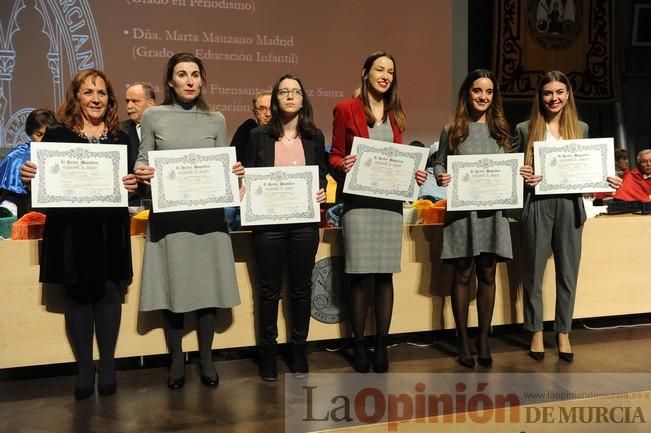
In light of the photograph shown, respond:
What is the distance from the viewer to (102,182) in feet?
8.01

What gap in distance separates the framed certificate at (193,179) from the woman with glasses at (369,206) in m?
0.51

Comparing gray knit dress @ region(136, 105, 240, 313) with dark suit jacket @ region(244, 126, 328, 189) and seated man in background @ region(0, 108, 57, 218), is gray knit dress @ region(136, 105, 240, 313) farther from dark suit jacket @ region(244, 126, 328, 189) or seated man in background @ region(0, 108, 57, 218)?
seated man in background @ region(0, 108, 57, 218)

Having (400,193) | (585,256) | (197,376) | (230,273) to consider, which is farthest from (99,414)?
(585,256)

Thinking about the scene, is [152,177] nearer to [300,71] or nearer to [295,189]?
[295,189]

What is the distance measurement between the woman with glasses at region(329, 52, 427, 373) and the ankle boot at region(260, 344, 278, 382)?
39 cm

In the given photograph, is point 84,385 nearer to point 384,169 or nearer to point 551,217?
point 384,169

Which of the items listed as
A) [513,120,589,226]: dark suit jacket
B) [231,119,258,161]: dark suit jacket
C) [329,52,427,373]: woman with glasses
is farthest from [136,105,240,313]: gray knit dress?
[513,120,589,226]: dark suit jacket

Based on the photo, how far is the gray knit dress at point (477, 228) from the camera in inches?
113

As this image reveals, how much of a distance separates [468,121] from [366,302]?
0.95 m

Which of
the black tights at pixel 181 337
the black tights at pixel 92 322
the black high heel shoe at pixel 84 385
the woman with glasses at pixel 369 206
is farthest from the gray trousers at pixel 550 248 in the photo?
the black high heel shoe at pixel 84 385

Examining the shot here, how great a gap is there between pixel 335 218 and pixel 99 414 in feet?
4.99

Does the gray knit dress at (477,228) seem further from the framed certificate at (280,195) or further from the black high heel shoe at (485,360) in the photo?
the framed certificate at (280,195)

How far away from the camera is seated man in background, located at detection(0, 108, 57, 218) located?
138 inches

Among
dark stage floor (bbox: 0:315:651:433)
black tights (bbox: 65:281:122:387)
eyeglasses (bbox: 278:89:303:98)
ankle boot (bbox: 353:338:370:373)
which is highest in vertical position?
eyeglasses (bbox: 278:89:303:98)
